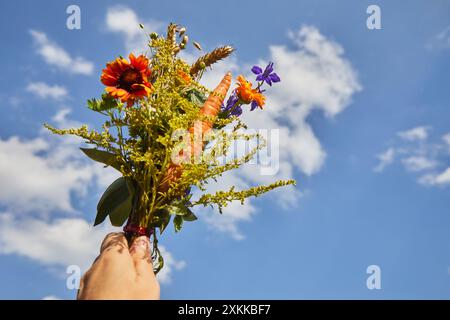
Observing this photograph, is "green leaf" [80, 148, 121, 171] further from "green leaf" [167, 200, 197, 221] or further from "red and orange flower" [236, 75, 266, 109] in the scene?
"red and orange flower" [236, 75, 266, 109]

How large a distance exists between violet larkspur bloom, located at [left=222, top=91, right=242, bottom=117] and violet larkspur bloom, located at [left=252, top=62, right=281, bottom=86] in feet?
0.69

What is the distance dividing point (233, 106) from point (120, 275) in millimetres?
1358

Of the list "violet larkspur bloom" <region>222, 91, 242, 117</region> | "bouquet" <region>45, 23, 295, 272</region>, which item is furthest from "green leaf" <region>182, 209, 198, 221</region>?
"violet larkspur bloom" <region>222, 91, 242, 117</region>

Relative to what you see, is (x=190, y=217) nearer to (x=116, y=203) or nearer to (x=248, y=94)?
(x=116, y=203)

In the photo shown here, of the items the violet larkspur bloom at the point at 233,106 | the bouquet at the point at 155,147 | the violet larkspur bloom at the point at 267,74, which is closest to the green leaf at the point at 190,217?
the bouquet at the point at 155,147

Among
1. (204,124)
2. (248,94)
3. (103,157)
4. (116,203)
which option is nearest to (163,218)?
(116,203)

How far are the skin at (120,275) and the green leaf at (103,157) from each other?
0.40 metres

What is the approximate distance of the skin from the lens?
2.14 metres

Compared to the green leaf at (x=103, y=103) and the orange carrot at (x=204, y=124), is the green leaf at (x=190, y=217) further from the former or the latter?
the green leaf at (x=103, y=103)

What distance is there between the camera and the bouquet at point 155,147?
2525 millimetres

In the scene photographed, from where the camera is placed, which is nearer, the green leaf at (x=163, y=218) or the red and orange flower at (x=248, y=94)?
the green leaf at (x=163, y=218)

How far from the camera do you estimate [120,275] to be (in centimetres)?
219

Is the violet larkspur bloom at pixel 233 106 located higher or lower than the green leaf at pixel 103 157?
higher

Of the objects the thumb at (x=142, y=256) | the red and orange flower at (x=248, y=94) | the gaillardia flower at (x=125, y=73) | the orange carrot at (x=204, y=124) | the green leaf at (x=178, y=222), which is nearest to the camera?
the thumb at (x=142, y=256)
